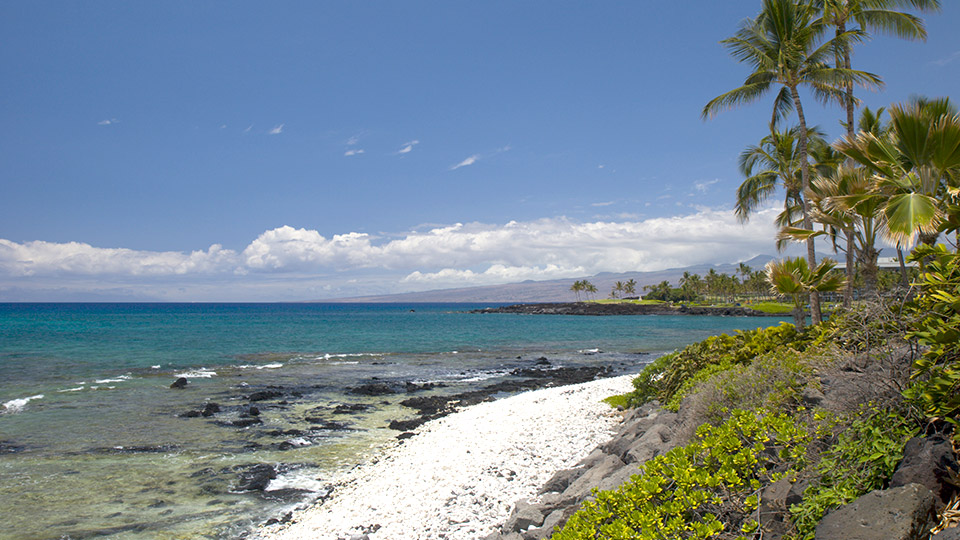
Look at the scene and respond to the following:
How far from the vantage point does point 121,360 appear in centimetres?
3709

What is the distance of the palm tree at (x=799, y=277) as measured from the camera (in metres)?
13.2

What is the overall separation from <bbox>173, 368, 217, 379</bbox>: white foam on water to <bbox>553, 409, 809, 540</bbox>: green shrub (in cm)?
3029

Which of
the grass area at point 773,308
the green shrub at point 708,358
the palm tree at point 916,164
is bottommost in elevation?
the grass area at point 773,308

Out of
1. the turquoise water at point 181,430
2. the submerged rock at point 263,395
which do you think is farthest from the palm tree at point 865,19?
the submerged rock at point 263,395

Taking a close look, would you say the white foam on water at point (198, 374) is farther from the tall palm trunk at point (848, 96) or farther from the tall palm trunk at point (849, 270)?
the tall palm trunk at point (848, 96)

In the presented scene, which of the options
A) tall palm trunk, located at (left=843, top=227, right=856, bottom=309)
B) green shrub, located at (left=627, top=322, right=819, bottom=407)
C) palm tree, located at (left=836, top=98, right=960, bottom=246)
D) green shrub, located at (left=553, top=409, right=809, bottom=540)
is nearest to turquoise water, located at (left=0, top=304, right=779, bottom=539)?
green shrub, located at (left=553, top=409, right=809, bottom=540)

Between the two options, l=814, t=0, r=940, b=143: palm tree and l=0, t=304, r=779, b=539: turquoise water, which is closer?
l=0, t=304, r=779, b=539: turquoise water

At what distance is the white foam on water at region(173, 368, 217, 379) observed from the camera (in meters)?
29.6

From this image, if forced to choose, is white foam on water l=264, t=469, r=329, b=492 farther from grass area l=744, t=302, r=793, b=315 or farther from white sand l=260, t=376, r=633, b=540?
grass area l=744, t=302, r=793, b=315

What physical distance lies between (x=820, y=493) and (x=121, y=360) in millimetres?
44058

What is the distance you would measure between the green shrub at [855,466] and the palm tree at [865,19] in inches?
696

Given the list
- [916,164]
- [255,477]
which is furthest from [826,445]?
[255,477]

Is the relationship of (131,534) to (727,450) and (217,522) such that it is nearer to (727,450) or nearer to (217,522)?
(217,522)

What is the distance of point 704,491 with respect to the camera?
15.4ft
